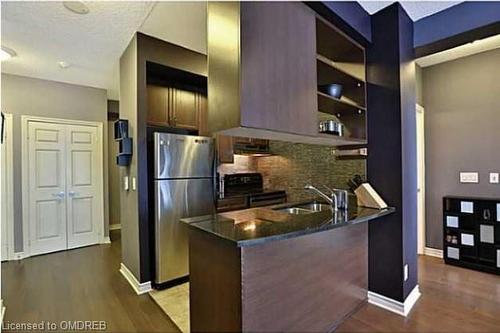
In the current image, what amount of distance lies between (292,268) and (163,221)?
1.63 meters

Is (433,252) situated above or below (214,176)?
below

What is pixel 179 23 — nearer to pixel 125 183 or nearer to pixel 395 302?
pixel 125 183

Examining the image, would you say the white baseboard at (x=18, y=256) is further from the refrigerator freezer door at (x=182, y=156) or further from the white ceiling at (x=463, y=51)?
the white ceiling at (x=463, y=51)

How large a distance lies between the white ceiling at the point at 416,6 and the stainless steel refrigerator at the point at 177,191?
2081 mm

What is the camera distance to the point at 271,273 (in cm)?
177

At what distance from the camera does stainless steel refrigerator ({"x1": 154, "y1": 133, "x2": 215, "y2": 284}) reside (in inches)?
117

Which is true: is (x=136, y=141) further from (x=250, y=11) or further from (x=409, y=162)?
(x=409, y=162)

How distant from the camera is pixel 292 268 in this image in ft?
Result: 6.30

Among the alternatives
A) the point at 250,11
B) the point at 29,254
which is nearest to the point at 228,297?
the point at 250,11

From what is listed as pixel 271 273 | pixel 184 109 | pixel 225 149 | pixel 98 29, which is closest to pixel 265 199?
pixel 225 149

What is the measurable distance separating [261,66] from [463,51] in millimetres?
3478

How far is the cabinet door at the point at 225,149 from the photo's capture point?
3.81 m

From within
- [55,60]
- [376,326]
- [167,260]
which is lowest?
[376,326]

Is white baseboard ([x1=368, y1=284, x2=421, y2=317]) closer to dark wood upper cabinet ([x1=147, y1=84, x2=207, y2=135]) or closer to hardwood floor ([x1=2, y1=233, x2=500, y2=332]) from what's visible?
hardwood floor ([x1=2, y1=233, x2=500, y2=332])
